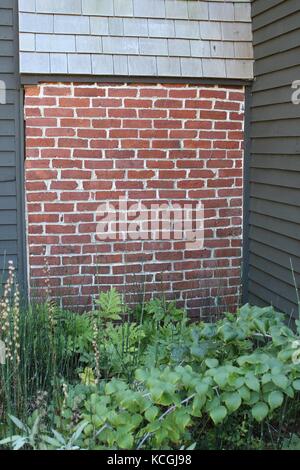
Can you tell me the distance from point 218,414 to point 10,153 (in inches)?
104

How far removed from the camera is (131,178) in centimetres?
436

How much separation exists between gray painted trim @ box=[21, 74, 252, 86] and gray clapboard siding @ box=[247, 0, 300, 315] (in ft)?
0.77

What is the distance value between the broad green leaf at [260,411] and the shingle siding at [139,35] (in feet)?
8.58

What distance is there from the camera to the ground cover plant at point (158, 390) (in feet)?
7.82

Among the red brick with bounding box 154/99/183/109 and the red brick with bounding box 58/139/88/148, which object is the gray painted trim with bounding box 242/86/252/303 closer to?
the red brick with bounding box 154/99/183/109

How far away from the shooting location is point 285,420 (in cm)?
295

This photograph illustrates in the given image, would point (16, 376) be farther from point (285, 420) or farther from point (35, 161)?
point (35, 161)

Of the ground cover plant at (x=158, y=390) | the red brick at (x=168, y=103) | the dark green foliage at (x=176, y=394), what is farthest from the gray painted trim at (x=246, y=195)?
the ground cover plant at (x=158, y=390)

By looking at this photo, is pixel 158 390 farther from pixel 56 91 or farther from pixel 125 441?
pixel 56 91

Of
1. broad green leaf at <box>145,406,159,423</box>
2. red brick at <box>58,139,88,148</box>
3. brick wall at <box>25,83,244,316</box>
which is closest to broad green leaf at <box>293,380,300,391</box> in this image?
broad green leaf at <box>145,406,159,423</box>

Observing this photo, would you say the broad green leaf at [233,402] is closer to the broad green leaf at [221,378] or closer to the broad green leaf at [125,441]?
the broad green leaf at [221,378]

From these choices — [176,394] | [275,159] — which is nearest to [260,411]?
[176,394]
